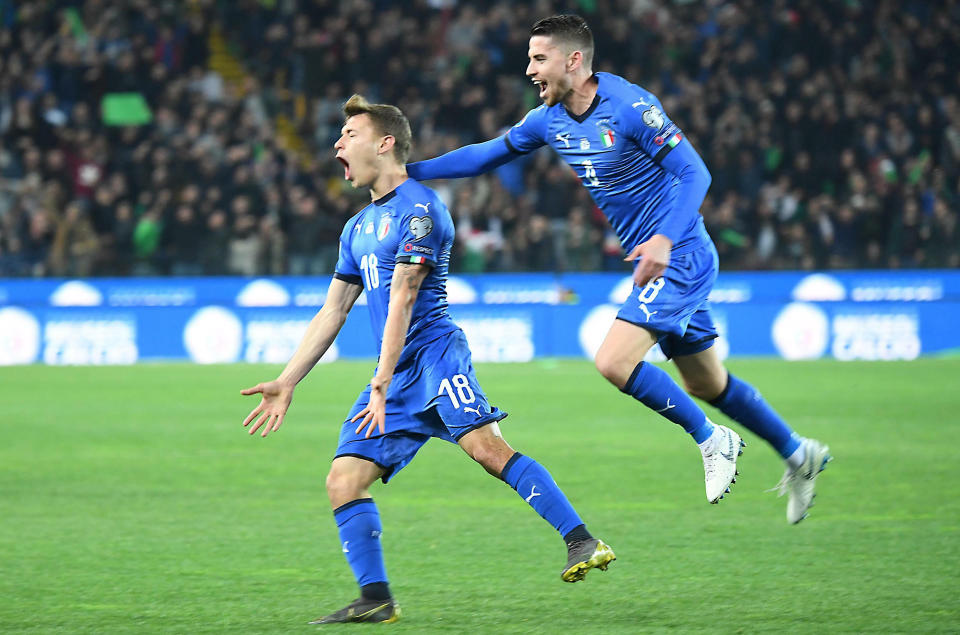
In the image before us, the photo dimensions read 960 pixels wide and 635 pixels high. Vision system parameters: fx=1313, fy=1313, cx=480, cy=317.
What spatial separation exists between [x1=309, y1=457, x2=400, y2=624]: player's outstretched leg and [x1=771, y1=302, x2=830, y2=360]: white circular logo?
43.4 ft

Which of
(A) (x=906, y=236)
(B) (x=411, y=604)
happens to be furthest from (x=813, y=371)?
(B) (x=411, y=604)

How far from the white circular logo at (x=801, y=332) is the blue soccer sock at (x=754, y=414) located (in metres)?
11.6

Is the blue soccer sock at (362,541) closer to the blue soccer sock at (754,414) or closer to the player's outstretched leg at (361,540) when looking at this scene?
the player's outstretched leg at (361,540)

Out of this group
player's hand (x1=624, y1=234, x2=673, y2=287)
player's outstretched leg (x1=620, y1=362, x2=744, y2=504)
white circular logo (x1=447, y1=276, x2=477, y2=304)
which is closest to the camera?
player's hand (x1=624, y1=234, x2=673, y2=287)

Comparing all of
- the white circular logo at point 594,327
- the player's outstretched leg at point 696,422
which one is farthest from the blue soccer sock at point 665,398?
the white circular logo at point 594,327

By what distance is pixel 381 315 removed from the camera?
16.5ft

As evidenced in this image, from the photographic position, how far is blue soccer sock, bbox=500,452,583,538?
479cm

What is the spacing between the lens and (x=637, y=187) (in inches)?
223

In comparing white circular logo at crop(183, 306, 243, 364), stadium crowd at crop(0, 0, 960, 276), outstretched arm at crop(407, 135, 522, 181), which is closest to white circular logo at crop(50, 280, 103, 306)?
Answer: stadium crowd at crop(0, 0, 960, 276)

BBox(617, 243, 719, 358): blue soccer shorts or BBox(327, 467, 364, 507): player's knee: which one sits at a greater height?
BBox(617, 243, 719, 358): blue soccer shorts

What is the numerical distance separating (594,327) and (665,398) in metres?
11.8

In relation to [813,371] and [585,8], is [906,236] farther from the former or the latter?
[585,8]

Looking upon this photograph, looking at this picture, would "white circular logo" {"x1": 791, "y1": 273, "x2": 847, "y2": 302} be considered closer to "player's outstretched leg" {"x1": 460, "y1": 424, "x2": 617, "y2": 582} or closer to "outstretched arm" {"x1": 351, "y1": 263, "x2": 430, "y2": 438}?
"player's outstretched leg" {"x1": 460, "y1": 424, "x2": 617, "y2": 582}

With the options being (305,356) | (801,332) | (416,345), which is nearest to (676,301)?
(416,345)
